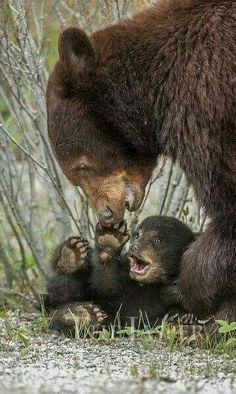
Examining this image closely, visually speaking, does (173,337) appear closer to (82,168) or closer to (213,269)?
(213,269)

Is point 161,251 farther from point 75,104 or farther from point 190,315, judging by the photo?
point 75,104

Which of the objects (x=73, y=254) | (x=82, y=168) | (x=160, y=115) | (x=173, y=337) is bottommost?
(x=173, y=337)

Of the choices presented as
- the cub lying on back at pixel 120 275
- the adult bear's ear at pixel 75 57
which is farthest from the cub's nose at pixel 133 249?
the adult bear's ear at pixel 75 57

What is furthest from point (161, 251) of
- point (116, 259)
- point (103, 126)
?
point (103, 126)

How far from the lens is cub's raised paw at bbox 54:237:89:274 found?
753 cm

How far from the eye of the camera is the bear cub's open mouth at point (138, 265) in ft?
24.0

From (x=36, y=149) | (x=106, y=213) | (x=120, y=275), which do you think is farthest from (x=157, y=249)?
(x=36, y=149)

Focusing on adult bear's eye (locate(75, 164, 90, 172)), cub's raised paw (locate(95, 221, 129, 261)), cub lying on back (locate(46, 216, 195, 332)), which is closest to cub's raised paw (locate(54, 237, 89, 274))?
cub lying on back (locate(46, 216, 195, 332))

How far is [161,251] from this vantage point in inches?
293

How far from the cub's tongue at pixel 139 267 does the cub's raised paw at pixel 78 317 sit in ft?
1.33

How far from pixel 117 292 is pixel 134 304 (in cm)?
16

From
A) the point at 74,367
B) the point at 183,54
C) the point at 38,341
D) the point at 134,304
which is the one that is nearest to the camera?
the point at 74,367

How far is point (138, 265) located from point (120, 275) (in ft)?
0.73

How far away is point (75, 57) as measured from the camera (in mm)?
6801
